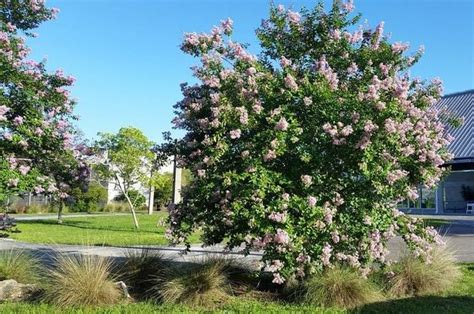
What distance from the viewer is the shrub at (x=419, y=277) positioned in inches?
316

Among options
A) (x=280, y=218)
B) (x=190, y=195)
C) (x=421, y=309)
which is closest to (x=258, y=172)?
(x=280, y=218)

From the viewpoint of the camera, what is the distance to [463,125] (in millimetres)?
29750

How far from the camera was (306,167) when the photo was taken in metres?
7.47

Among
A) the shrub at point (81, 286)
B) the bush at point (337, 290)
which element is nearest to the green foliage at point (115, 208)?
the shrub at point (81, 286)

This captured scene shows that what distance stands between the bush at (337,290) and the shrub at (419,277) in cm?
72

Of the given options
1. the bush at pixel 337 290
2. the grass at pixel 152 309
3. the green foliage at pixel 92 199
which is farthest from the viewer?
the green foliage at pixel 92 199

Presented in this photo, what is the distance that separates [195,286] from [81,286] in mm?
1497

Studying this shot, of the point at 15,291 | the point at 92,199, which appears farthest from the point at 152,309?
the point at 92,199

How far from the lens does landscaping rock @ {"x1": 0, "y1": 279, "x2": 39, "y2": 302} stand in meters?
7.68

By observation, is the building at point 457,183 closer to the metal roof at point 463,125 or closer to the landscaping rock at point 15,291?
the metal roof at point 463,125

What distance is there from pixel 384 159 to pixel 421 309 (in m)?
1.96

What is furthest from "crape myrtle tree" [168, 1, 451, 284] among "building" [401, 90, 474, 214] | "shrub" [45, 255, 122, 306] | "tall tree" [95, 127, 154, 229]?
"building" [401, 90, 474, 214]

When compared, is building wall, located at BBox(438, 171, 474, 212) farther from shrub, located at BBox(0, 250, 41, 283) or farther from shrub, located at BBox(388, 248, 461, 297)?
shrub, located at BBox(0, 250, 41, 283)

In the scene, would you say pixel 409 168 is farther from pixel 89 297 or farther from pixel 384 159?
pixel 89 297
